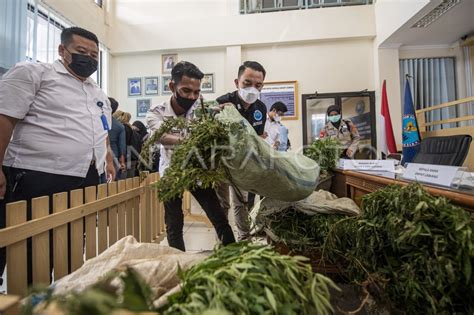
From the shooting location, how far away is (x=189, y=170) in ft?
2.60

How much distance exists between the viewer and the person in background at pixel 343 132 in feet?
8.60

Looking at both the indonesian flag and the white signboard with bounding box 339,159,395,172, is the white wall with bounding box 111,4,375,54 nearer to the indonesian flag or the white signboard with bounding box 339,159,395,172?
the indonesian flag

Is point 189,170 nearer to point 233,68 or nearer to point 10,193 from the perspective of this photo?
point 10,193

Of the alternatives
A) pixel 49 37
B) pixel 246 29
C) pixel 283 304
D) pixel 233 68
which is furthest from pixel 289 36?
pixel 283 304

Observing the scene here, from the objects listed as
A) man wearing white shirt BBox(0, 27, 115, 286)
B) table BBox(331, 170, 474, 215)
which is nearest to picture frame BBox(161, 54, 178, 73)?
man wearing white shirt BBox(0, 27, 115, 286)

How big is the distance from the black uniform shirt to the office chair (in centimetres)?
142

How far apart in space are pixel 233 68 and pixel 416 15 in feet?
8.17

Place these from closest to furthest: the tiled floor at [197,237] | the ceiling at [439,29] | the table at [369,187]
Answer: the table at [369,187] < the tiled floor at [197,237] < the ceiling at [439,29]

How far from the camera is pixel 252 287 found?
0.47 meters

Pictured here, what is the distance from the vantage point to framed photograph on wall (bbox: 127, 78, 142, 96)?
443cm

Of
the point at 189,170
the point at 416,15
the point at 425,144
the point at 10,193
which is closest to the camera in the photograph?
the point at 189,170

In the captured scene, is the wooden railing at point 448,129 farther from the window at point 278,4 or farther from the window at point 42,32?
the window at point 42,32

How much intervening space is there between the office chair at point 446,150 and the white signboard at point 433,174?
1.23m

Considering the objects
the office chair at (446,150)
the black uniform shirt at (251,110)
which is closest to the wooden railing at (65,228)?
the black uniform shirt at (251,110)
